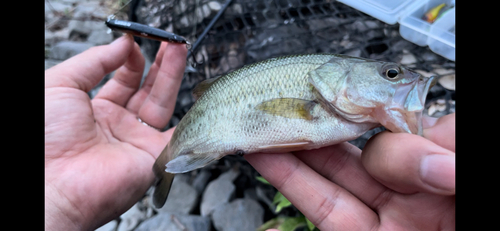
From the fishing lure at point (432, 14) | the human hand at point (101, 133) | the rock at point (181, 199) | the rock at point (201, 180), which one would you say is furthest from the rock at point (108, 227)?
the fishing lure at point (432, 14)

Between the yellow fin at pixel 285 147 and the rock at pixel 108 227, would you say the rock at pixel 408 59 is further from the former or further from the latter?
the rock at pixel 108 227

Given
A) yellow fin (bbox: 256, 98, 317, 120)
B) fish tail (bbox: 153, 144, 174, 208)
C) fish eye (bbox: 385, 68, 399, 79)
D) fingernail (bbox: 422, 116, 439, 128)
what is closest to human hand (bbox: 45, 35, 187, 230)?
fish tail (bbox: 153, 144, 174, 208)

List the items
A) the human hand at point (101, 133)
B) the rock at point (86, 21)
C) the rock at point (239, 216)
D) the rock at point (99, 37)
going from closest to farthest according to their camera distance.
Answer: the human hand at point (101, 133)
the rock at point (239, 216)
the rock at point (99, 37)
the rock at point (86, 21)

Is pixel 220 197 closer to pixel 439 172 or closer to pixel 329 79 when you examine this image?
pixel 329 79

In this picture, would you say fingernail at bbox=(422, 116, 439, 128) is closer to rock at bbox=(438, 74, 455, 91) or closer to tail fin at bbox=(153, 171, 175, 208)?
rock at bbox=(438, 74, 455, 91)

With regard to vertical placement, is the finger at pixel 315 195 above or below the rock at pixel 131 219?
above

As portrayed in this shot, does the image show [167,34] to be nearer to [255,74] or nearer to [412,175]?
[255,74]
